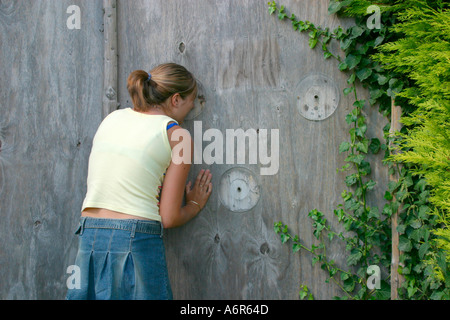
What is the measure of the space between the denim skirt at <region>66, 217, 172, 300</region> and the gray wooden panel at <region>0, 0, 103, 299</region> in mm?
711

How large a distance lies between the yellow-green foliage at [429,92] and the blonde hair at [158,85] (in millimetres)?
1129

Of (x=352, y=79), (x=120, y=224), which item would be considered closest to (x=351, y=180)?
(x=352, y=79)

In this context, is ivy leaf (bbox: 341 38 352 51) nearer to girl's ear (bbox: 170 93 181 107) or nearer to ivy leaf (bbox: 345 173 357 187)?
ivy leaf (bbox: 345 173 357 187)

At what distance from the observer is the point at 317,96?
2803 mm

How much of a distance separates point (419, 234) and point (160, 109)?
1612 mm

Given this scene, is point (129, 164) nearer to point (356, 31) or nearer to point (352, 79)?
point (352, 79)

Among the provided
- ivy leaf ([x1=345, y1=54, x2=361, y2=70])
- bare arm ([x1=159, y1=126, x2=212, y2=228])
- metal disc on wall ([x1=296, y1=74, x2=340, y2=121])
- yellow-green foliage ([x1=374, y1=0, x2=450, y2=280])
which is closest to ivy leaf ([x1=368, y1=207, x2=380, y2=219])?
yellow-green foliage ([x1=374, y1=0, x2=450, y2=280])

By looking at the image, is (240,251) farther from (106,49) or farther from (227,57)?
(106,49)

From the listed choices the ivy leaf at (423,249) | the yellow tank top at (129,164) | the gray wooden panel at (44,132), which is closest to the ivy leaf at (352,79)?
the ivy leaf at (423,249)

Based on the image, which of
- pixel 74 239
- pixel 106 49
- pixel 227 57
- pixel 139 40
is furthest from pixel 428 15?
pixel 74 239

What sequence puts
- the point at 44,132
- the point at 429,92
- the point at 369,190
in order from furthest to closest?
the point at 44,132 → the point at 369,190 → the point at 429,92

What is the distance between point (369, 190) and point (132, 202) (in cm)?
145

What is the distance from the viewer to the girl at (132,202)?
2250 mm

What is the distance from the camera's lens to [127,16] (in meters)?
2.89
